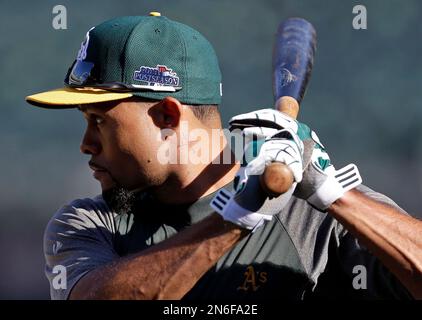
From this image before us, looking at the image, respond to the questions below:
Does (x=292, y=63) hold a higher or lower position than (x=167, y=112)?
higher

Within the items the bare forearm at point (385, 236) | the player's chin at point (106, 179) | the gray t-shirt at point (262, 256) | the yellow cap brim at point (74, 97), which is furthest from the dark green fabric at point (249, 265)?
the yellow cap brim at point (74, 97)

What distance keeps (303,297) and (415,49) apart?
2906 millimetres

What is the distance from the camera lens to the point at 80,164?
5.03m

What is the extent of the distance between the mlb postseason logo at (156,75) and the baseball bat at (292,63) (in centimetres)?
37

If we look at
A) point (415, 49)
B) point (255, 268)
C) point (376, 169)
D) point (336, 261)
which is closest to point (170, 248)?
point (255, 268)

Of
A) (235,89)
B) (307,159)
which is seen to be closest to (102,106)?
(307,159)

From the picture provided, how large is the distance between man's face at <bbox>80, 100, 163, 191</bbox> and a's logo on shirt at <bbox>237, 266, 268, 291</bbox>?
35 cm

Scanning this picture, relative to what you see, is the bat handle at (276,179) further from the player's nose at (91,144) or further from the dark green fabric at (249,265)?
the player's nose at (91,144)

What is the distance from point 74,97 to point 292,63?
700 millimetres

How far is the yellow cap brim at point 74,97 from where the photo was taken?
8.14ft

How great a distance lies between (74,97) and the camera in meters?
2.54

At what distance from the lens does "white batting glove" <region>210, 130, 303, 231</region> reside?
2.14 m

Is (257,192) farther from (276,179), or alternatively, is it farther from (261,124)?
(261,124)
